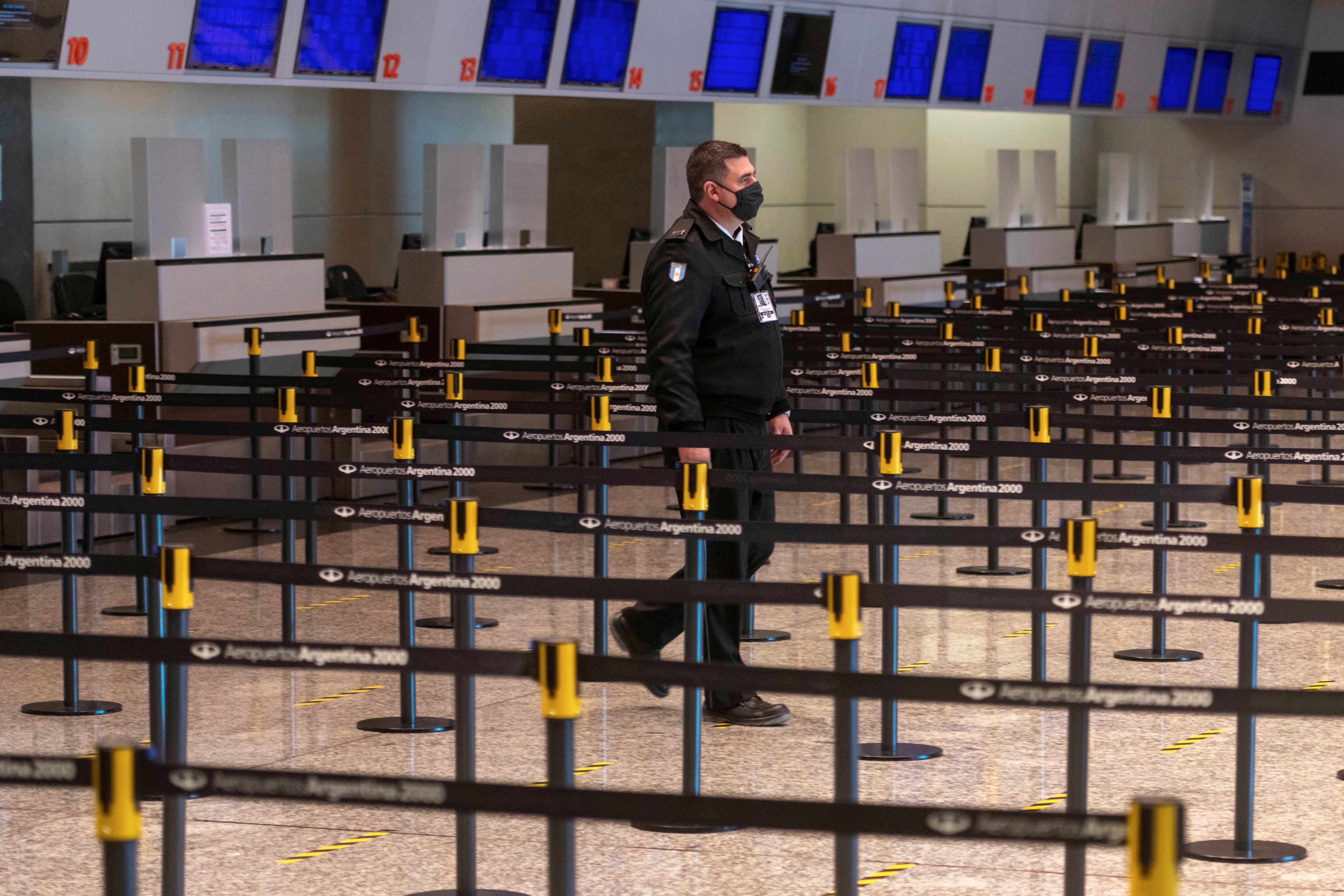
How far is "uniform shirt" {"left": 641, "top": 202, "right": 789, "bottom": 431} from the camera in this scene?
20.7ft

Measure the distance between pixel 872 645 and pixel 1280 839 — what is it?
2.78 metres

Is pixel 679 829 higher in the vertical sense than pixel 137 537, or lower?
lower

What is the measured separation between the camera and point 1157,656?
7.47 meters

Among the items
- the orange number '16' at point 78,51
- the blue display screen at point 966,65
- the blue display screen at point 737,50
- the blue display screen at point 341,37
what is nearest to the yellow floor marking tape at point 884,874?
the orange number '16' at point 78,51

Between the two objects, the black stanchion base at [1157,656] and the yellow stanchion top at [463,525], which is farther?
the black stanchion base at [1157,656]

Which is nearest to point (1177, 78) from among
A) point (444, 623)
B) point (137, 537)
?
point (444, 623)

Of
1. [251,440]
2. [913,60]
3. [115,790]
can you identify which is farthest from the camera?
[913,60]

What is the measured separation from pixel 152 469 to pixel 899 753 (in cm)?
256

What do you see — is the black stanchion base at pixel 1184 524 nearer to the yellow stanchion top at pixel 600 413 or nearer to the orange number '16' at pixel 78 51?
the yellow stanchion top at pixel 600 413

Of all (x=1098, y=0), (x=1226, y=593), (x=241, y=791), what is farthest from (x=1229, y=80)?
(x=241, y=791)

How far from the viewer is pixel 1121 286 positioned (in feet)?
59.8

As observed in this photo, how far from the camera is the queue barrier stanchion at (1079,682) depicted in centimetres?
390

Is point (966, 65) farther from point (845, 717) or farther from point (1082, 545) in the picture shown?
point (845, 717)

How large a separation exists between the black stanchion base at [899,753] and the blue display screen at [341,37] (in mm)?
8430
